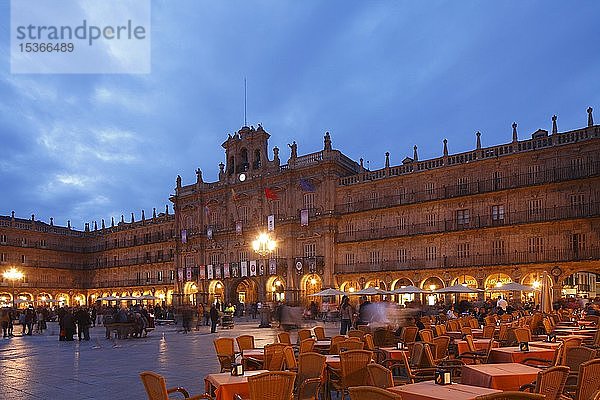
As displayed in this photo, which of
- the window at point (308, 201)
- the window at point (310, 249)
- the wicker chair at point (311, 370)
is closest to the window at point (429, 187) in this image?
the window at point (308, 201)

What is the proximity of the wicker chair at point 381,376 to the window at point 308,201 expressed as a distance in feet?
118

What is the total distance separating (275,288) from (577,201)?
2248cm

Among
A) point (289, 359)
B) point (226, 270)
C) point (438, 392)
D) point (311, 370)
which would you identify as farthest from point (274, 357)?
point (226, 270)

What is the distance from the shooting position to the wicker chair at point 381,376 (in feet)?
20.5

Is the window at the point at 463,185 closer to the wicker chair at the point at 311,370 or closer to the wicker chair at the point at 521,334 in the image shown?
→ the wicker chair at the point at 521,334

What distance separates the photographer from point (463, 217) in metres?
36.2

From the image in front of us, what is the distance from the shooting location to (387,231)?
128 feet

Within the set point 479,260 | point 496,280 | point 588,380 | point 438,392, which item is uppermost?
point 479,260

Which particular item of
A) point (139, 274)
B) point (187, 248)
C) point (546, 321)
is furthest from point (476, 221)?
point (139, 274)

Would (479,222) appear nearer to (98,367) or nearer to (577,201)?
(577,201)

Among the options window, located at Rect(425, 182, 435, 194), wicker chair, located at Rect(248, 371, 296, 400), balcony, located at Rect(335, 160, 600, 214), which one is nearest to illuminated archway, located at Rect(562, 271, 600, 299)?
balcony, located at Rect(335, 160, 600, 214)

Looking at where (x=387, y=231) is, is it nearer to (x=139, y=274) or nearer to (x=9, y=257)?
(x=139, y=274)

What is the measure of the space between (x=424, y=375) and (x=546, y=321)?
7617mm

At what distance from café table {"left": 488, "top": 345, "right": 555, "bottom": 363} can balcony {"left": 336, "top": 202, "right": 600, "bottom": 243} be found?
937 inches
